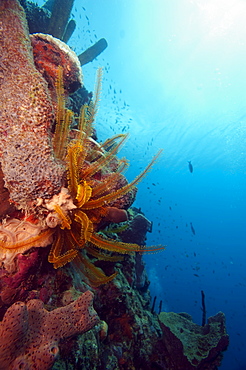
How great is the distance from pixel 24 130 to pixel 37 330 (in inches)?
90.2

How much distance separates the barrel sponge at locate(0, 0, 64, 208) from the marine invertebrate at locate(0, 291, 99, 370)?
4.14 feet

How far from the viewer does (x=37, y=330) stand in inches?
85.4

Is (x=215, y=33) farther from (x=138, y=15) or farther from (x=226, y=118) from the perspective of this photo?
(x=226, y=118)

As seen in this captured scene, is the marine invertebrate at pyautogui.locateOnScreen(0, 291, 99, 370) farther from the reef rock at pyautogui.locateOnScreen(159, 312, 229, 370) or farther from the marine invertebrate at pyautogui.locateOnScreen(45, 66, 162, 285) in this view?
the reef rock at pyautogui.locateOnScreen(159, 312, 229, 370)

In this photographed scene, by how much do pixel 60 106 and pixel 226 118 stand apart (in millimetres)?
39396

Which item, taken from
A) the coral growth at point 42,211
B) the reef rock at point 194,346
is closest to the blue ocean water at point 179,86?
the coral growth at point 42,211

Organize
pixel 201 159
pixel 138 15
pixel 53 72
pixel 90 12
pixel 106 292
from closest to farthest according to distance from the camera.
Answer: pixel 53 72, pixel 106 292, pixel 90 12, pixel 138 15, pixel 201 159

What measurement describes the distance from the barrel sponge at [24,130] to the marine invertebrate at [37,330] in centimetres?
126

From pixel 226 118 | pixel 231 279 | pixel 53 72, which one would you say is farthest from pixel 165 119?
pixel 231 279

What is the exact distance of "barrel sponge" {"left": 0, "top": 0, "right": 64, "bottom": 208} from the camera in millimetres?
2240

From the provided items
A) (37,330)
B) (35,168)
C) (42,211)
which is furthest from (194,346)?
(35,168)

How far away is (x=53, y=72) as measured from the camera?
139 inches

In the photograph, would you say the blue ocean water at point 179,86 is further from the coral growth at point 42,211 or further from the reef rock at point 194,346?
the reef rock at point 194,346

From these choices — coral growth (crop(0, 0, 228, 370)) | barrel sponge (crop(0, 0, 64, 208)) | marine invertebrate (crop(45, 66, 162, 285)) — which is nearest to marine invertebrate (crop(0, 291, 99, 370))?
coral growth (crop(0, 0, 228, 370))
